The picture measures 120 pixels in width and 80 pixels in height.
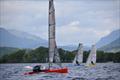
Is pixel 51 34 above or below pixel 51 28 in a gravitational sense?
below

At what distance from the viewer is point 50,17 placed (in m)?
60.4

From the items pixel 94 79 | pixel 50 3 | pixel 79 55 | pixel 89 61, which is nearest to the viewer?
pixel 94 79

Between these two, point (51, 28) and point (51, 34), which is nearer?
point (51, 28)

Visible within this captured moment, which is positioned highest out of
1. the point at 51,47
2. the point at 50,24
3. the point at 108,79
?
the point at 50,24

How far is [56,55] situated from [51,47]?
6.00 ft

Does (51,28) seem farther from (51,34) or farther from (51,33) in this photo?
(51,34)

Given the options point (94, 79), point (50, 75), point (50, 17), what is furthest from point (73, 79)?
point (50, 17)

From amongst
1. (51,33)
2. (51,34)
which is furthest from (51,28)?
(51,34)

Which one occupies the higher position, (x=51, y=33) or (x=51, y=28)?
(x=51, y=28)

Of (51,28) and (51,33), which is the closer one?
(51,28)

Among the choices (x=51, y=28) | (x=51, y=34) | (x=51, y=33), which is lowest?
(x=51, y=34)

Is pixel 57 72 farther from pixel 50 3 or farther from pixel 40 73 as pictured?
pixel 50 3

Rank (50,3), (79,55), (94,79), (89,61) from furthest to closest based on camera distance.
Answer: (79,55)
(89,61)
(50,3)
(94,79)

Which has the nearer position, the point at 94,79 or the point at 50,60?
the point at 94,79
